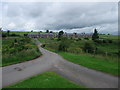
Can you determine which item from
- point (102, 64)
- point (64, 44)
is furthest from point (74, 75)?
point (64, 44)

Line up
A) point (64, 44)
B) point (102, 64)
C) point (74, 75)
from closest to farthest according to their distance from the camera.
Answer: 1. point (74, 75)
2. point (102, 64)
3. point (64, 44)

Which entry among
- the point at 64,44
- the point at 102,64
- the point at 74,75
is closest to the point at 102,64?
the point at 102,64

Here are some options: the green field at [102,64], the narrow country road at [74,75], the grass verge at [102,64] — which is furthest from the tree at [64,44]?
the narrow country road at [74,75]

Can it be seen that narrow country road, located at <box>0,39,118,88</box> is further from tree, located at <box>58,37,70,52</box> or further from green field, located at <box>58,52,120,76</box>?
tree, located at <box>58,37,70,52</box>

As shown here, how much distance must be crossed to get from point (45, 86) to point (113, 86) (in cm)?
422

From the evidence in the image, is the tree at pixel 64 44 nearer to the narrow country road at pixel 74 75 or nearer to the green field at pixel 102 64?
the green field at pixel 102 64

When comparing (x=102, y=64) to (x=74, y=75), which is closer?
(x=74, y=75)

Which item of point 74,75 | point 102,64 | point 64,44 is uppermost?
point 64,44

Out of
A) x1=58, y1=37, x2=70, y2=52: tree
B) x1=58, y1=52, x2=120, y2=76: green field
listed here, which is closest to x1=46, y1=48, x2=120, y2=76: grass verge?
x1=58, y1=52, x2=120, y2=76: green field

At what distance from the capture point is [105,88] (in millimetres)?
5344

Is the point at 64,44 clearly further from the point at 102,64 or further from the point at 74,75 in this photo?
the point at 74,75

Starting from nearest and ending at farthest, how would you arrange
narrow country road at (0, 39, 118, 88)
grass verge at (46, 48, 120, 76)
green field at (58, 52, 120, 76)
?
narrow country road at (0, 39, 118, 88)
grass verge at (46, 48, 120, 76)
green field at (58, 52, 120, 76)

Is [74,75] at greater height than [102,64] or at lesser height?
lesser

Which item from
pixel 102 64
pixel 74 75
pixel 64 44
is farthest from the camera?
pixel 64 44
